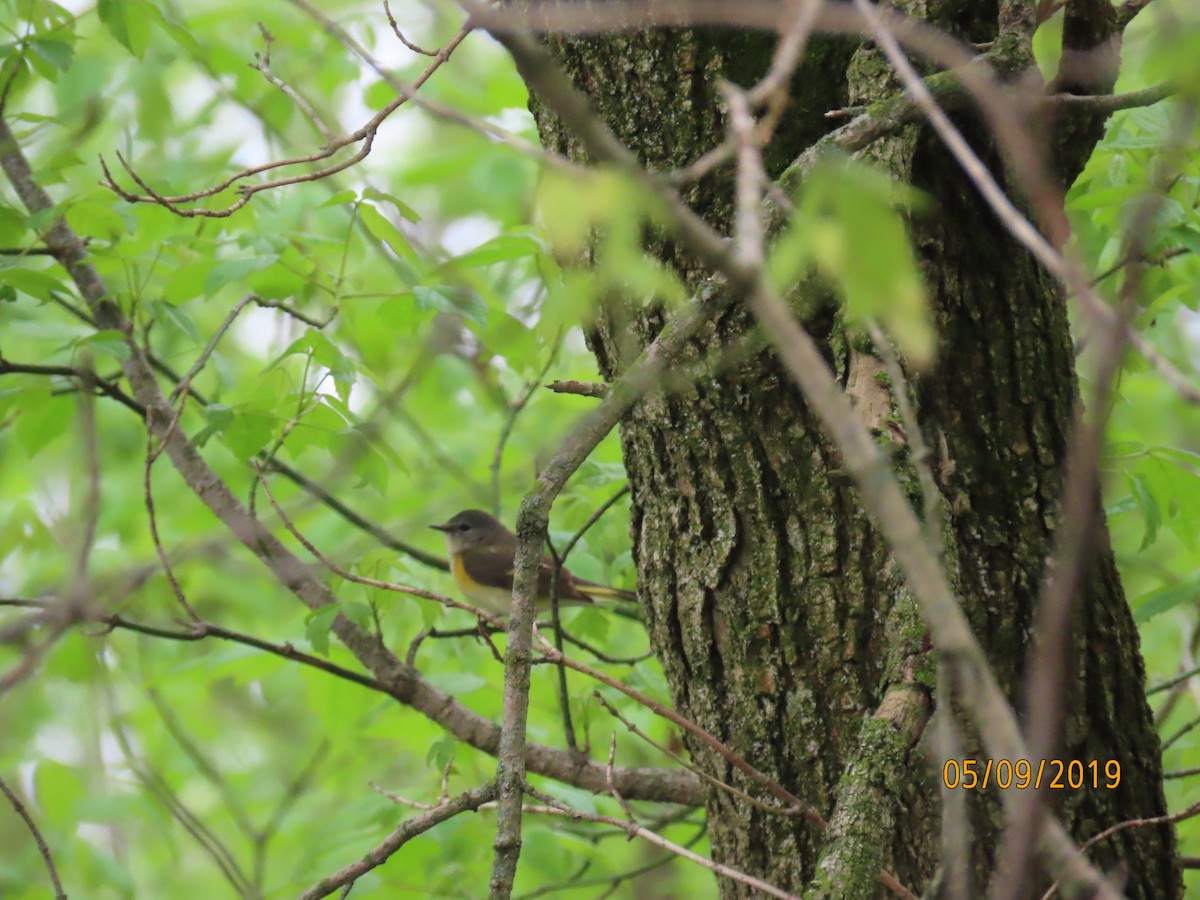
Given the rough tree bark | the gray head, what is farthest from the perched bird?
the rough tree bark

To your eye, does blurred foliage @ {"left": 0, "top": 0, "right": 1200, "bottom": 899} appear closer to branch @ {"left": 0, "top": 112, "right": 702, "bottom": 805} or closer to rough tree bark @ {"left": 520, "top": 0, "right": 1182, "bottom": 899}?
branch @ {"left": 0, "top": 112, "right": 702, "bottom": 805}

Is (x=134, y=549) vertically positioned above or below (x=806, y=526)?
above

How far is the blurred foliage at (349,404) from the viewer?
→ 8.86 ft

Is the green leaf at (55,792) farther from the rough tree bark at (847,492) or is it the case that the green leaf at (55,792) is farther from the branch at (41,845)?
the rough tree bark at (847,492)

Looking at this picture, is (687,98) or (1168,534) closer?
(687,98)

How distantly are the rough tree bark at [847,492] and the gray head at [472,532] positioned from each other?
4716 mm

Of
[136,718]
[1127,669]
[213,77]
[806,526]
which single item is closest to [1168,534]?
[1127,669]

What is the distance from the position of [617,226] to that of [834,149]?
92 cm

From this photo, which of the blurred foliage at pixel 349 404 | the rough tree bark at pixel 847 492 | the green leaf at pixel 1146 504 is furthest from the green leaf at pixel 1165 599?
the rough tree bark at pixel 847 492

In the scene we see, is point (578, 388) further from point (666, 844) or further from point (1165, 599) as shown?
point (1165, 599)

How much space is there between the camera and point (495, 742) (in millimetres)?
3100

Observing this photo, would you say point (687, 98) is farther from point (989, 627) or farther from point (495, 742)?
point (495, 742)

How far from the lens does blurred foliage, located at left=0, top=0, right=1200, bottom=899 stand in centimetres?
270

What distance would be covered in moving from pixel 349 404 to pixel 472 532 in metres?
3.91
